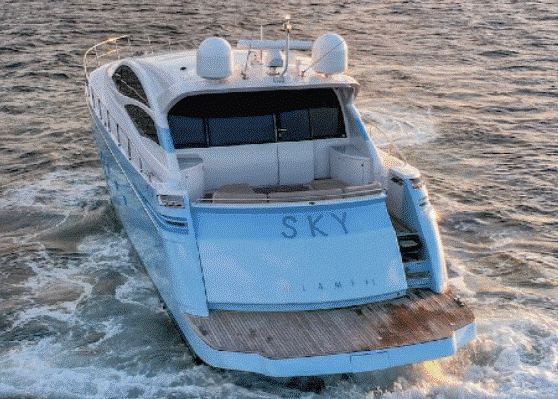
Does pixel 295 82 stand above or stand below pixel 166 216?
above

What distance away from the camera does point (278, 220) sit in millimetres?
8102

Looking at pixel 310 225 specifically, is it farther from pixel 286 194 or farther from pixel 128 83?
pixel 128 83

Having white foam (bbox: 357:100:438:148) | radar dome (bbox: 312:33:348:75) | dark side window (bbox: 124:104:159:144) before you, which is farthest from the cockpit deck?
white foam (bbox: 357:100:438:148)

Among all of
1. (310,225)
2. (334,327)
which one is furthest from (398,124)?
(334,327)

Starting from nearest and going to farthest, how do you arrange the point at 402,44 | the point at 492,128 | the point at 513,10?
the point at 492,128, the point at 402,44, the point at 513,10

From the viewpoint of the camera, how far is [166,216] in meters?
8.02

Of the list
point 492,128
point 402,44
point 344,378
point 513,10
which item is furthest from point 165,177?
point 513,10

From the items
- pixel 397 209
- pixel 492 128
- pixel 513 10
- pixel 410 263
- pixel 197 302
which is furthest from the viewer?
pixel 513 10

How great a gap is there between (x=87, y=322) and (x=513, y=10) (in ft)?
79.0

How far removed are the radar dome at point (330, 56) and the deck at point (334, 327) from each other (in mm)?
3110

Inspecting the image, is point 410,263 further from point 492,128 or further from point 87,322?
point 492,128

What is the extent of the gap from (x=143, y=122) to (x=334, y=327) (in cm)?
399

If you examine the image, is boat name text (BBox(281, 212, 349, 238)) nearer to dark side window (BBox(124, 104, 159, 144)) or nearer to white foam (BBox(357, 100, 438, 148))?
dark side window (BBox(124, 104, 159, 144))

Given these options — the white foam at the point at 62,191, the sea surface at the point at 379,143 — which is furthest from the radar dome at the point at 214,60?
the white foam at the point at 62,191
